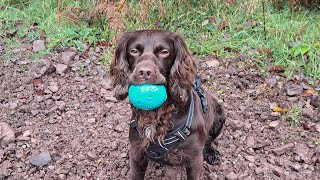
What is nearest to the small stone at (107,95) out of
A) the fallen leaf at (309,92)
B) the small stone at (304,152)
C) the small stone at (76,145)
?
the small stone at (76,145)

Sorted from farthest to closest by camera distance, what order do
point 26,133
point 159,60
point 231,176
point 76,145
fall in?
point 26,133, point 76,145, point 231,176, point 159,60

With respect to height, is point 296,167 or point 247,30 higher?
point 247,30

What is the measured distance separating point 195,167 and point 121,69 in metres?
0.79

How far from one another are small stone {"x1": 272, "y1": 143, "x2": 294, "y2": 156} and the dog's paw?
0.45 metres

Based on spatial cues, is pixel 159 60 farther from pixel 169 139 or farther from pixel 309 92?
pixel 309 92

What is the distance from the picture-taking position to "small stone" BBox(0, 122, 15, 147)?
11.8ft

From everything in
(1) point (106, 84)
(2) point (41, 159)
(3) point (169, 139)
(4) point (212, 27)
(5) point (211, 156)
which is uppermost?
(4) point (212, 27)

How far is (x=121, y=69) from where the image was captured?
2.79m

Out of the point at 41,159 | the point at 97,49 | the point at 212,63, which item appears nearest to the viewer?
the point at 41,159

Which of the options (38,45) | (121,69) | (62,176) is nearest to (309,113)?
(121,69)

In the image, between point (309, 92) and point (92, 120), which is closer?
point (92, 120)

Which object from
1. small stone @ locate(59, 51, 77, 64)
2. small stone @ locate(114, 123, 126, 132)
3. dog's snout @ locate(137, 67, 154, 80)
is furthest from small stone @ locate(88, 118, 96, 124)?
dog's snout @ locate(137, 67, 154, 80)

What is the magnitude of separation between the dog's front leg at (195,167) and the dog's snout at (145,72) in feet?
2.32

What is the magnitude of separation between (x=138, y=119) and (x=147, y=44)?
47 cm
